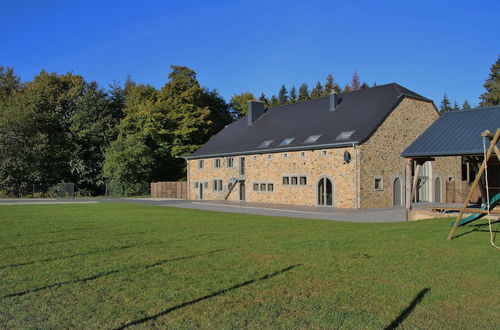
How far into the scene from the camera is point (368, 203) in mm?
25000

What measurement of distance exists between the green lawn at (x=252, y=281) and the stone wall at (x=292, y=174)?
13182 millimetres

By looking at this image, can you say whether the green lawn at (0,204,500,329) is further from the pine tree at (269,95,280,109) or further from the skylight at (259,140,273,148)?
the pine tree at (269,95,280,109)

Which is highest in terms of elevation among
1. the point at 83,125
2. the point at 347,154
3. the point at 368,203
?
the point at 83,125

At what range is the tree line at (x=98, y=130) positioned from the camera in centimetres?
4375

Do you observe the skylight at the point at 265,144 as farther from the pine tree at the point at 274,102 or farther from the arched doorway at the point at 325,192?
the pine tree at the point at 274,102

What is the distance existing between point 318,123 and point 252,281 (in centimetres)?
2363

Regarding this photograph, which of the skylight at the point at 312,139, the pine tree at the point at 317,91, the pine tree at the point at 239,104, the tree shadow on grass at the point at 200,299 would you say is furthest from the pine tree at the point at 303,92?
the tree shadow on grass at the point at 200,299

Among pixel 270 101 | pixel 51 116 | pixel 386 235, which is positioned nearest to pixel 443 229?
pixel 386 235

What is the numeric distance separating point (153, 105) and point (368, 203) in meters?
29.7

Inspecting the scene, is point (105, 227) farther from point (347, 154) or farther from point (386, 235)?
point (347, 154)

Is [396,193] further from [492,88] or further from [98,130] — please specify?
[98,130]

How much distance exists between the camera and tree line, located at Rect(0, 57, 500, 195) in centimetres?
4375

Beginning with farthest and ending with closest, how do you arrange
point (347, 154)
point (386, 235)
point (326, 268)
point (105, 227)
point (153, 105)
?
point (153, 105) → point (347, 154) → point (105, 227) → point (386, 235) → point (326, 268)

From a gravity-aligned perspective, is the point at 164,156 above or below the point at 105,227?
above
